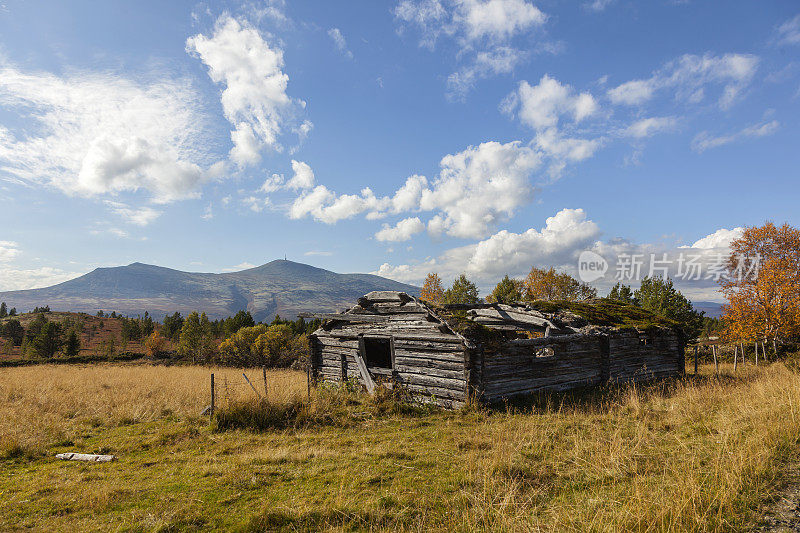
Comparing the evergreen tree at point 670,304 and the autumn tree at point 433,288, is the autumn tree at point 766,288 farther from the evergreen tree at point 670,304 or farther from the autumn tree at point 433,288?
the autumn tree at point 433,288

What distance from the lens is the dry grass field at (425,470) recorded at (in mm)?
4570

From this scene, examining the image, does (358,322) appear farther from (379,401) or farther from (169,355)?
(169,355)

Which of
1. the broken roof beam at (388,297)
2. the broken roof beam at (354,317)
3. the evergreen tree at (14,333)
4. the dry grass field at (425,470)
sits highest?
the broken roof beam at (388,297)

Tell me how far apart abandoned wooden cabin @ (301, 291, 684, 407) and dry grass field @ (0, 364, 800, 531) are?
5.10ft

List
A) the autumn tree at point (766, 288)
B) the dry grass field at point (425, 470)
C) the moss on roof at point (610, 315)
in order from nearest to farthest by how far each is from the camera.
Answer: the dry grass field at point (425, 470) → the moss on roof at point (610, 315) → the autumn tree at point (766, 288)

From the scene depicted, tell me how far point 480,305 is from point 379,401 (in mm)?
6823

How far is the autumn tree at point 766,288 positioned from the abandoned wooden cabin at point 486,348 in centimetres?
1474

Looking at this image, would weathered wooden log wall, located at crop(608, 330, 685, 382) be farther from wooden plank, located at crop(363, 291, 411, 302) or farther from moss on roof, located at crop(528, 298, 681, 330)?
wooden plank, located at crop(363, 291, 411, 302)

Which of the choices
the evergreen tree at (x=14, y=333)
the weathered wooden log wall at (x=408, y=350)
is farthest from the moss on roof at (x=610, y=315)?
the evergreen tree at (x=14, y=333)

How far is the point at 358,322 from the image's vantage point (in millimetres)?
16672

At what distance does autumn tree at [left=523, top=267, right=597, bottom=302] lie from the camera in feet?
195

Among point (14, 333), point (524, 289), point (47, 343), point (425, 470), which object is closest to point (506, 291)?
point (524, 289)

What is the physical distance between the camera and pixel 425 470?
21.5 ft

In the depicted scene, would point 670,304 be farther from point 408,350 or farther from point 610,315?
point 408,350
